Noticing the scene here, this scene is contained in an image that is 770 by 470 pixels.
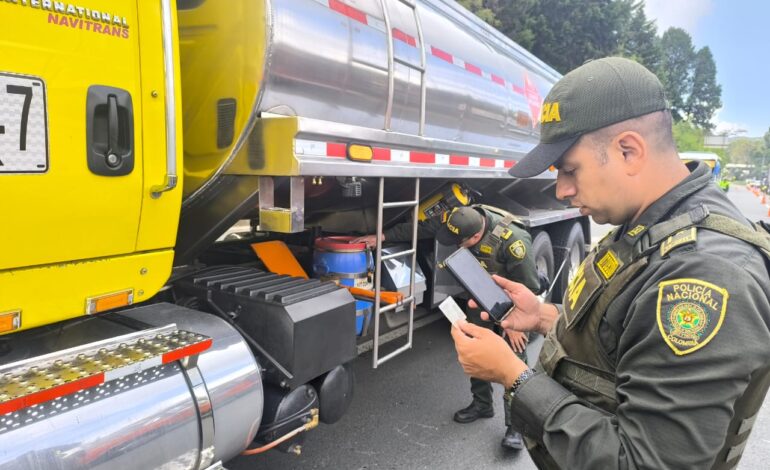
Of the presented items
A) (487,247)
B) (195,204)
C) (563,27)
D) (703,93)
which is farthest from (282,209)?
(703,93)

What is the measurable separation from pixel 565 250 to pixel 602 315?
16.1ft

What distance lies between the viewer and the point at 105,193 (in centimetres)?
160

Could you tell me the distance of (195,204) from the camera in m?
2.24

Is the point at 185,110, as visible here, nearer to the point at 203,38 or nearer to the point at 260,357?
the point at 203,38

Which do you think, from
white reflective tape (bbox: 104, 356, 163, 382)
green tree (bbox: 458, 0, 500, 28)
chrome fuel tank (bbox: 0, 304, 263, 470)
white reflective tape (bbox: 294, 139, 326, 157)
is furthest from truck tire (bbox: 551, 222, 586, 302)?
green tree (bbox: 458, 0, 500, 28)

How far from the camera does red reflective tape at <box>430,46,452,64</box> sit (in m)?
3.10

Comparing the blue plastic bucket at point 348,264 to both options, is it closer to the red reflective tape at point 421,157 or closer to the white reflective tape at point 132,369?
the red reflective tape at point 421,157

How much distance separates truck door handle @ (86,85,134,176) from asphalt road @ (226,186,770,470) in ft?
6.04

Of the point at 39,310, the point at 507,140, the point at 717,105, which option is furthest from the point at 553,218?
the point at 717,105

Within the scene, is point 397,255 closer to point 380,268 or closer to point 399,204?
point 380,268

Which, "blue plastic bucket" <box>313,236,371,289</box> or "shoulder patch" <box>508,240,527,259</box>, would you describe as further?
"shoulder patch" <box>508,240,527,259</box>

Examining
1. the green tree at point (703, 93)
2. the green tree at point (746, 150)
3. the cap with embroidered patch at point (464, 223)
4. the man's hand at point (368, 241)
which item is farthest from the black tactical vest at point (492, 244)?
the green tree at point (746, 150)

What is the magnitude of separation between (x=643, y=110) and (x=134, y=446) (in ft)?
5.38

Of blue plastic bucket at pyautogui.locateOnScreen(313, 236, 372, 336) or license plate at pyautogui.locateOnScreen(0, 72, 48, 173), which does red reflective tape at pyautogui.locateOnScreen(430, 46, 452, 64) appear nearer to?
blue plastic bucket at pyautogui.locateOnScreen(313, 236, 372, 336)
